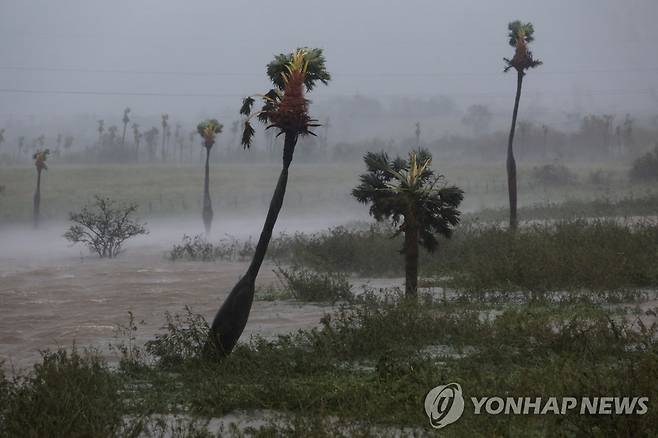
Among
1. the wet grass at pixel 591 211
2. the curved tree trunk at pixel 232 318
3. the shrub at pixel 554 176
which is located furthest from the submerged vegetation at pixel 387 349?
the shrub at pixel 554 176

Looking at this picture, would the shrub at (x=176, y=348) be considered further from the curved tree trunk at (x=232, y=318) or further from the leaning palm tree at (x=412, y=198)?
the leaning palm tree at (x=412, y=198)

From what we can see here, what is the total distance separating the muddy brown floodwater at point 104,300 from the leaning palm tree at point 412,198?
271 cm

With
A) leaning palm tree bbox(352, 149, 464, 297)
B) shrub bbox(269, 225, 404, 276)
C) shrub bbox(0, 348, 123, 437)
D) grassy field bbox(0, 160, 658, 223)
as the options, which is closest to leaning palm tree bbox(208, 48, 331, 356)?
shrub bbox(0, 348, 123, 437)

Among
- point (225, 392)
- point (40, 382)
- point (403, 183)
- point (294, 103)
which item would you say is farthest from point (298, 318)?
point (40, 382)

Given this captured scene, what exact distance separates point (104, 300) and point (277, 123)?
1033 cm

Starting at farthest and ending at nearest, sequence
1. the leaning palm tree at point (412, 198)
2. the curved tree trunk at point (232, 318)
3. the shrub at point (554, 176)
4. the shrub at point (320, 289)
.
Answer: the shrub at point (554, 176), the shrub at point (320, 289), the leaning palm tree at point (412, 198), the curved tree trunk at point (232, 318)

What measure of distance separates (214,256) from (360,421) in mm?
24160

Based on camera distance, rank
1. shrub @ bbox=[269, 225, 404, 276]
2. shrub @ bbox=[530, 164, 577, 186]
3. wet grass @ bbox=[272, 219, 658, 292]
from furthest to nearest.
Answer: shrub @ bbox=[530, 164, 577, 186] < shrub @ bbox=[269, 225, 404, 276] < wet grass @ bbox=[272, 219, 658, 292]

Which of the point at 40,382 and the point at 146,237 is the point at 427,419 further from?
the point at 146,237

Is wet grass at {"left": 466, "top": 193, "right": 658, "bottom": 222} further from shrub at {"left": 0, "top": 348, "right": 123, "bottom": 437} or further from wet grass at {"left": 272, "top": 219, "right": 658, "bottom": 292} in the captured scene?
shrub at {"left": 0, "top": 348, "right": 123, "bottom": 437}

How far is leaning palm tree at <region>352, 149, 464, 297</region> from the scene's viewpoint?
49.4 feet

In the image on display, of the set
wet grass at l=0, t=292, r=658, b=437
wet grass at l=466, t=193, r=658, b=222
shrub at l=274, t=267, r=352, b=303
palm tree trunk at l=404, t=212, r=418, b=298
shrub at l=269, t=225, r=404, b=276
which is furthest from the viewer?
wet grass at l=466, t=193, r=658, b=222

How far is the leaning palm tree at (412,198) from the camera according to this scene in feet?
49.4

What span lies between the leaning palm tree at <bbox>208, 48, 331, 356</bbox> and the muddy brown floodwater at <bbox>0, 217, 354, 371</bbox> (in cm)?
257
